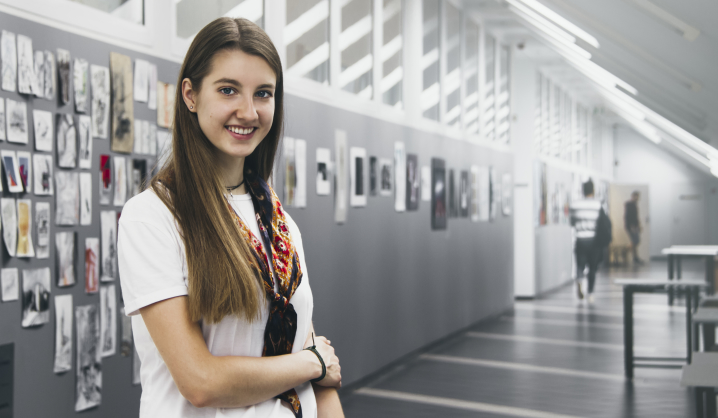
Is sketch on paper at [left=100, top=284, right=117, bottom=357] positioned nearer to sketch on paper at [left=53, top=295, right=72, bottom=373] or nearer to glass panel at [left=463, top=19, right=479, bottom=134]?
sketch on paper at [left=53, top=295, right=72, bottom=373]

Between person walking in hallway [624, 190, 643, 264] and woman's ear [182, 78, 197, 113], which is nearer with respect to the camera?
woman's ear [182, 78, 197, 113]

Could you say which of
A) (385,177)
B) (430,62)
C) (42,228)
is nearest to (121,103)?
(42,228)

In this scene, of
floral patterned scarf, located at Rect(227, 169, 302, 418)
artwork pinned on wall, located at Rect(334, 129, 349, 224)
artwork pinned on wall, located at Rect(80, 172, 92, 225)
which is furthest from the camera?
artwork pinned on wall, located at Rect(334, 129, 349, 224)

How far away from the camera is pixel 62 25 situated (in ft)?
9.30

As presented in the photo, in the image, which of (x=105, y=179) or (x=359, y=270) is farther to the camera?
(x=359, y=270)

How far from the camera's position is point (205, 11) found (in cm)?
398

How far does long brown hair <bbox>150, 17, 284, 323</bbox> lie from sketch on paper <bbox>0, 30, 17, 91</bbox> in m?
1.63

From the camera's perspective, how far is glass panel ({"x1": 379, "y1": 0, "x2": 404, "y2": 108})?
662 centimetres

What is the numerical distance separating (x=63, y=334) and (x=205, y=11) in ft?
6.62

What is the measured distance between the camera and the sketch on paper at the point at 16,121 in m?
2.58

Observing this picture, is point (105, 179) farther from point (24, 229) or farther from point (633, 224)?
point (633, 224)

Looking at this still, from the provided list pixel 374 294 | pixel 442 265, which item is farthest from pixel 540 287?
pixel 374 294

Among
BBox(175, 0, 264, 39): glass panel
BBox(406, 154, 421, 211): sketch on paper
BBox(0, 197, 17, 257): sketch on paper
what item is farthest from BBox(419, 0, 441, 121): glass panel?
BBox(0, 197, 17, 257): sketch on paper

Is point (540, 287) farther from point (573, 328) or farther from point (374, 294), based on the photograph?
point (374, 294)
